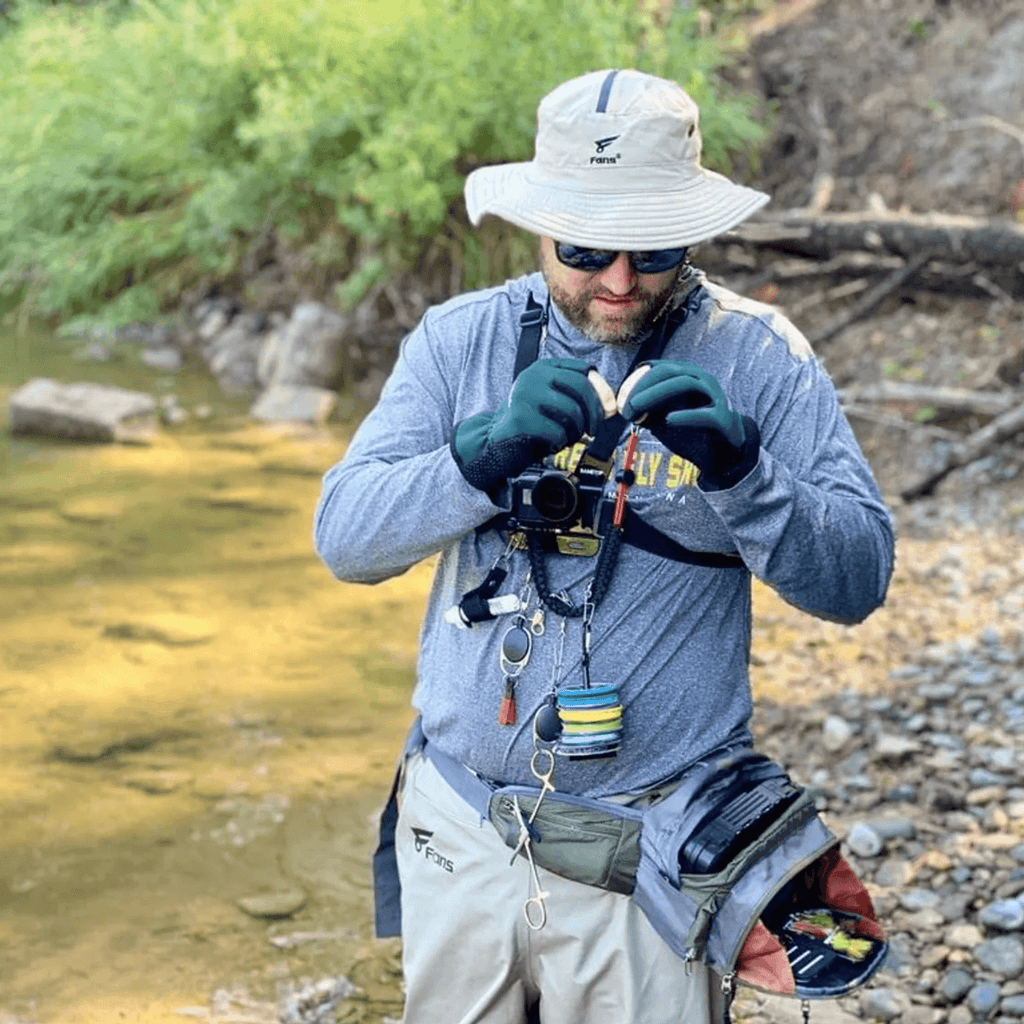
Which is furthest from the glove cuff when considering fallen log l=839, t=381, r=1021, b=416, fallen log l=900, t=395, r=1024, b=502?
fallen log l=839, t=381, r=1021, b=416

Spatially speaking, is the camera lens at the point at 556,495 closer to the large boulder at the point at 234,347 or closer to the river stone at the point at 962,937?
the river stone at the point at 962,937

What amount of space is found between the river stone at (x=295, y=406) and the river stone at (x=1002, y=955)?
7178 mm

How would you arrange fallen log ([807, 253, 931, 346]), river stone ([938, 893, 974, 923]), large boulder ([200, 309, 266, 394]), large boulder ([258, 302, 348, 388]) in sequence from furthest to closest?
large boulder ([200, 309, 266, 394])
large boulder ([258, 302, 348, 388])
fallen log ([807, 253, 931, 346])
river stone ([938, 893, 974, 923])

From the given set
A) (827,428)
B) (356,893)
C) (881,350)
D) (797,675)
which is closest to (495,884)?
(827,428)

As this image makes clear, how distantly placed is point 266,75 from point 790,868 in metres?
10.2

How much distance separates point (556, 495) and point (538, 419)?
210mm

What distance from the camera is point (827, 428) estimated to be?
2211 mm

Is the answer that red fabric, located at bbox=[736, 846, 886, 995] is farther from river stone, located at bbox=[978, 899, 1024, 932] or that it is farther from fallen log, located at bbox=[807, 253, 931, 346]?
fallen log, located at bbox=[807, 253, 931, 346]

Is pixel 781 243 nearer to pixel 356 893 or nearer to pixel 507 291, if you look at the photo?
pixel 356 893

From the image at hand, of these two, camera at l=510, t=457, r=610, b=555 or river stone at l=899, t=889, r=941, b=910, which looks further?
river stone at l=899, t=889, r=941, b=910

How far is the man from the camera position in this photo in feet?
7.14

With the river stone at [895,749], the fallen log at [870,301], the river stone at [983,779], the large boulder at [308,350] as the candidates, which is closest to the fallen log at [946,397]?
the fallen log at [870,301]

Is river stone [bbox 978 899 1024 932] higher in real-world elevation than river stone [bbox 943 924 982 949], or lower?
higher

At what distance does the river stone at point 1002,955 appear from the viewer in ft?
11.6
